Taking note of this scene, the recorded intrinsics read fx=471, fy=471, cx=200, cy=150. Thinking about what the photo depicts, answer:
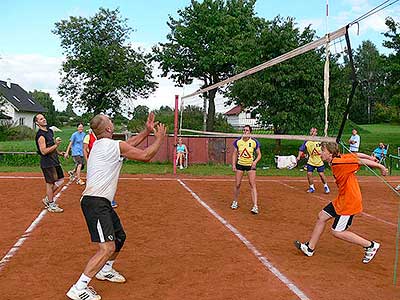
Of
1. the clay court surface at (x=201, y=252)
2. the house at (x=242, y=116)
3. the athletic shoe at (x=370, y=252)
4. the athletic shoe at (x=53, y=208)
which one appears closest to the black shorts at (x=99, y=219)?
the clay court surface at (x=201, y=252)

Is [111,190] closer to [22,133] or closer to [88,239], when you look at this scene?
[88,239]

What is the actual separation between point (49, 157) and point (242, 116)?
60.6 feet

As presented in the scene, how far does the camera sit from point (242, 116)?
27.5 meters

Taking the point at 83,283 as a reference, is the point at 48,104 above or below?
above

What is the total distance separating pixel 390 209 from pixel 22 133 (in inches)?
1941

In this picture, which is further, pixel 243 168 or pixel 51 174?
pixel 243 168

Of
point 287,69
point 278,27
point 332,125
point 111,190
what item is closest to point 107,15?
point 278,27

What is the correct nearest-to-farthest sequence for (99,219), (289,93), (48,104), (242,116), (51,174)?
(99,219)
(51,174)
(289,93)
(242,116)
(48,104)

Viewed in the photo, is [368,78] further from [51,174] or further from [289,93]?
[51,174]

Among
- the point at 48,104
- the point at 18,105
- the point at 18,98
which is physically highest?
the point at 48,104

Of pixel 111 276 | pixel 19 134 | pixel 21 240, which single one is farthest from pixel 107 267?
pixel 19 134

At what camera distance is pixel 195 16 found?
4362 centimetres

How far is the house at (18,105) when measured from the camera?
7288 centimetres

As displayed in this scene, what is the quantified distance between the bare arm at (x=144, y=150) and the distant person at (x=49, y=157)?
4823 millimetres
